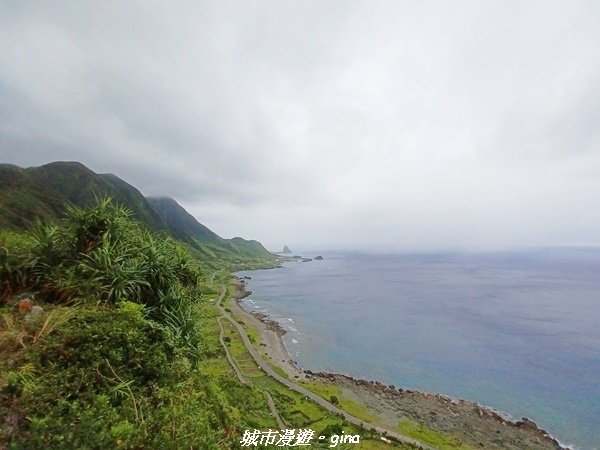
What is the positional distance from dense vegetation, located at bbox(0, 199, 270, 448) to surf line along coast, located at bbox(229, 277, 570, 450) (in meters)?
28.1

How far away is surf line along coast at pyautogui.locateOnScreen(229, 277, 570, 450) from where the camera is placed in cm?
2672

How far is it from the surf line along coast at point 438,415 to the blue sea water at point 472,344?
2.64 meters

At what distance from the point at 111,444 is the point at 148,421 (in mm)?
759

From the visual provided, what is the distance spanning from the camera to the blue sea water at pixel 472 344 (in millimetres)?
35622

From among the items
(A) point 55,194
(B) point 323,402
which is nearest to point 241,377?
(B) point 323,402

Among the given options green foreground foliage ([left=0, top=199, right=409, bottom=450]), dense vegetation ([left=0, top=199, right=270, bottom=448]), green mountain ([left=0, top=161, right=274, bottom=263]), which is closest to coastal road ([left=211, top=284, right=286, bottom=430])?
green mountain ([left=0, top=161, right=274, bottom=263])

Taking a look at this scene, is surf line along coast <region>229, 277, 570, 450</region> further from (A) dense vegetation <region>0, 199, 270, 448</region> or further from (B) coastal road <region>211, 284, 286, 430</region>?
(A) dense vegetation <region>0, 199, 270, 448</region>

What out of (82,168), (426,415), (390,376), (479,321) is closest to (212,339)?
(390,376)

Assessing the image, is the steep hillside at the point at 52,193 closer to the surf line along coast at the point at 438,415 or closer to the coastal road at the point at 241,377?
the coastal road at the point at 241,377

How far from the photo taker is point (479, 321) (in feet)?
216

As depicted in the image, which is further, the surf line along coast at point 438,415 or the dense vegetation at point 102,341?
the surf line along coast at point 438,415

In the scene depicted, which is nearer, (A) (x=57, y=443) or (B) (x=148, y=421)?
(A) (x=57, y=443)

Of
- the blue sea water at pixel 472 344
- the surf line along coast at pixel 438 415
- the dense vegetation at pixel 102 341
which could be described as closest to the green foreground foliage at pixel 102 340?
the dense vegetation at pixel 102 341

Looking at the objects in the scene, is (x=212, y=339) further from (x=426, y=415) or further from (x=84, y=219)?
(x=84, y=219)
